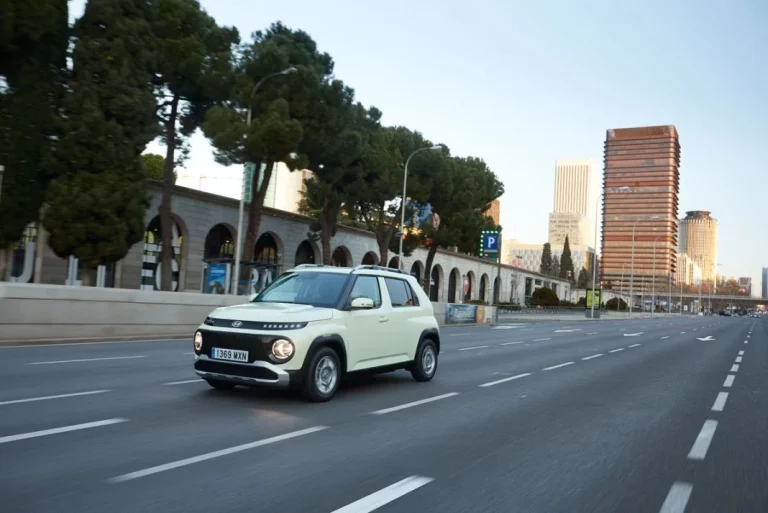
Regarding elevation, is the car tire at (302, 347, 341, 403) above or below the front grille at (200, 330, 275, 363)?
below

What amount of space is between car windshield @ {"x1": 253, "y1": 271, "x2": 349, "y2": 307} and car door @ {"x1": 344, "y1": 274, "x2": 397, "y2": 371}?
0.23m

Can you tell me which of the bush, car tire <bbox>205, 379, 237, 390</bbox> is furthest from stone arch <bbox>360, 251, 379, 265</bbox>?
car tire <bbox>205, 379, 237, 390</bbox>

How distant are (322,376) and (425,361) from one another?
311cm

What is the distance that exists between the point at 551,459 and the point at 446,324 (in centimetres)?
3287

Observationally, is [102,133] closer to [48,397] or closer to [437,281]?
[48,397]

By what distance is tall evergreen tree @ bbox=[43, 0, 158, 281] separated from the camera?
24266 mm

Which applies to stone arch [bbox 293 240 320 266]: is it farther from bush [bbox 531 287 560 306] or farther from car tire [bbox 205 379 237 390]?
car tire [bbox 205 379 237 390]

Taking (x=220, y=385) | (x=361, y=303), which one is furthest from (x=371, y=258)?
(x=361, y=303)

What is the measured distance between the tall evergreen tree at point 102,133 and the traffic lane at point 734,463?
20.8m

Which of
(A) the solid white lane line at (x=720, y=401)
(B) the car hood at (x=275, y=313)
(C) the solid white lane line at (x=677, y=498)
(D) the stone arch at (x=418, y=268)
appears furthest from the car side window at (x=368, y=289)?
(D) the stone arch at (x=418, y=268)

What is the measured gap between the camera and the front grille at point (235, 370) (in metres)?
8.01

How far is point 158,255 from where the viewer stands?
38.2 metres

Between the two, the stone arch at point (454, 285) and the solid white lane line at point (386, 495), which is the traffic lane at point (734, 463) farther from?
the stone arch at point (454, 285)

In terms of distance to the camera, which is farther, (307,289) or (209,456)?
(307,289)
